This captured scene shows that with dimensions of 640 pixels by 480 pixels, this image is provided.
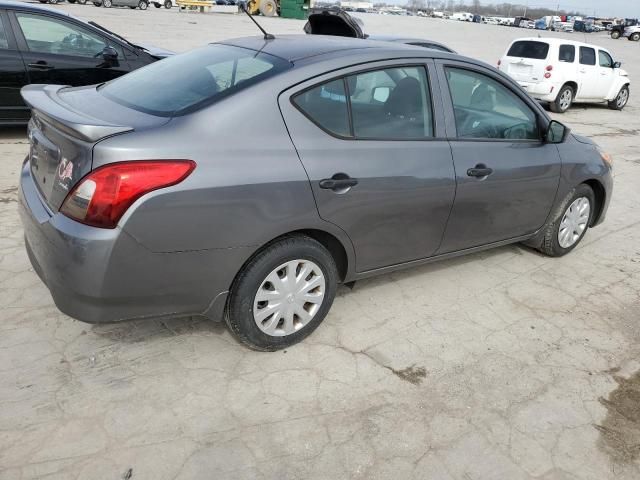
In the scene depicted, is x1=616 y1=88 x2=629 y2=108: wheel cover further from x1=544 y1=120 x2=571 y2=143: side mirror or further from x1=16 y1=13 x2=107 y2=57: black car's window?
x1=16 y1=13 x2=107 y2=57: black car's window

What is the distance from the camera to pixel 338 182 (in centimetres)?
287

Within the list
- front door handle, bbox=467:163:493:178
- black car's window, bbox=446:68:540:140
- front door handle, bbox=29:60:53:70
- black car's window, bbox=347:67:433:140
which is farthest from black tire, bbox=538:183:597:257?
front door handle, bbox=29:60:53:70

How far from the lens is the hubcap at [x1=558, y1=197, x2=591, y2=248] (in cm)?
447

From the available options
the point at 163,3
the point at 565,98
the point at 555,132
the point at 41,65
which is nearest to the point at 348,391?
the point at 555,132

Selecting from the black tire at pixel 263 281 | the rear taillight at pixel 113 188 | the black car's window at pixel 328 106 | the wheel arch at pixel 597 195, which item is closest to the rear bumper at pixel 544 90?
the wheel arch at pixel 597 195

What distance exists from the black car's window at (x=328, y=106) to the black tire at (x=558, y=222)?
222 cm

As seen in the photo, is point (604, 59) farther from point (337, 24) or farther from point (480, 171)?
point (480, 171)

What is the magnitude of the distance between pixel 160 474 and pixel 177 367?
709 millimetres

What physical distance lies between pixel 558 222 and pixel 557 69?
978cm

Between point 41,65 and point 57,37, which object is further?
point 57,37

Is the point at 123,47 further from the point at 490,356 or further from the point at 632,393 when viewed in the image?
the point at 632,393

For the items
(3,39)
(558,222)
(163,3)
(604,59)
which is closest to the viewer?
(558,222)

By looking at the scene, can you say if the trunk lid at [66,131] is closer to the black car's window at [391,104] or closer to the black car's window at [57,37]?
the black car's window at [391,104]

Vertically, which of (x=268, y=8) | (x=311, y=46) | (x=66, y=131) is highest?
(x=311, y=46)
